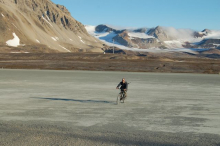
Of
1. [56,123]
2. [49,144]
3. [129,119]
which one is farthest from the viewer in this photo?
[129,119]

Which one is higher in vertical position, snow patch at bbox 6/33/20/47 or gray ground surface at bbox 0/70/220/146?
snow patch at bbox 6/33/20/47

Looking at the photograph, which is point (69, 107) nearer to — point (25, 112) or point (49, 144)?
point (25, 112)

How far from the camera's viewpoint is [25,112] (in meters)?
14.9

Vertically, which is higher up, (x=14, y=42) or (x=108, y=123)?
(x=14, y=42)

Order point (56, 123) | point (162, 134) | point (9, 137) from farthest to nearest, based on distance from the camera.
Result: point (56, 123)
point (162, 134)
point (9, 137)

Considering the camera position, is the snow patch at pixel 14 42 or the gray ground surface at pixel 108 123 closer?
the gray ground surface at pixel 108 123

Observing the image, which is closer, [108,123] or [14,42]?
[108,123]

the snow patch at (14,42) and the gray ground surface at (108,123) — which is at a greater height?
the snow patch at (14,42)

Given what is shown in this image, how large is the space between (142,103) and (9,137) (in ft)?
32.9

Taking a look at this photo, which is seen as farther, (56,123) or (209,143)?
(56,123)

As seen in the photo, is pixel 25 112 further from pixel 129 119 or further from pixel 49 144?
pixel 49 144

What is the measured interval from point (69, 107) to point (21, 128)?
5498mm

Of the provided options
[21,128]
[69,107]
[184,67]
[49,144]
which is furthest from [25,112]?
[184,67]

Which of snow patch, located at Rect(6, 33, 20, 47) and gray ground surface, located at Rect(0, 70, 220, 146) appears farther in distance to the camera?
snow patch, located at Rect(6, 33, 20, 47)
